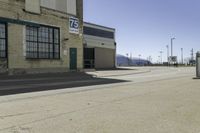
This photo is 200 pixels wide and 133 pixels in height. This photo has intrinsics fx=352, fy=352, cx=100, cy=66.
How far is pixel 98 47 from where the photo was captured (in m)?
61.0

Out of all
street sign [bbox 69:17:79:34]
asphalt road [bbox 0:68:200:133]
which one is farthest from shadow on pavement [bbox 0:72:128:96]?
street sign [bbox 69:17:79:34]

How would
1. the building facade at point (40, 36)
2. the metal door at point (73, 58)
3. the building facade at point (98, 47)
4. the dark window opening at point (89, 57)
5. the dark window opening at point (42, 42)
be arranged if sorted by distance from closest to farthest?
the building facade at point (40, 36) → the dark window opening at point (42, 42) → the metal door at point (73, 58) → the dark window opening at point (89, 57) → the building facade at point (98, 47)

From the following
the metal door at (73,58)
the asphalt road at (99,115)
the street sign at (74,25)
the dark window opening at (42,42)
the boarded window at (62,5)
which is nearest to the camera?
the asphalt road at (99,115)

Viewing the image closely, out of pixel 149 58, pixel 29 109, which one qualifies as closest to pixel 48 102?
pixel 29 109

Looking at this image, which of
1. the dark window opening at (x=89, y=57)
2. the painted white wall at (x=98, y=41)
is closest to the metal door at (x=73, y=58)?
the dark window opening at (x=89, y=57)

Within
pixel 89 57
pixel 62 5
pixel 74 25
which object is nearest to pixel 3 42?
pixel 62 5

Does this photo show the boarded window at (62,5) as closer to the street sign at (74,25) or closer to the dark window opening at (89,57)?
the street sign at (74,25)

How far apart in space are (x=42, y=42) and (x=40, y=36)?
684 millimetres

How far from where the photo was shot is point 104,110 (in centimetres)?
1098

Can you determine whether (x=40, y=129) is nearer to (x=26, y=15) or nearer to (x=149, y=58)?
(x=26, y=15)

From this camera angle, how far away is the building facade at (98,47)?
58.2m

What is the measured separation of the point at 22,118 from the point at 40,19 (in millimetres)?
25068

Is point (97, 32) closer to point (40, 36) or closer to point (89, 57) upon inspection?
point (89, 57)

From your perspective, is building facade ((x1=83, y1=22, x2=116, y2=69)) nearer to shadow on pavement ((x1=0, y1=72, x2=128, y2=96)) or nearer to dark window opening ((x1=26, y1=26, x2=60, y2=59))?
dark window opening ((x1=26, y1=26, x2=60, y2=59))
